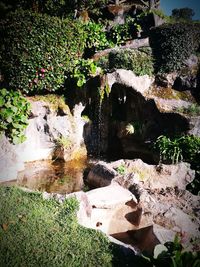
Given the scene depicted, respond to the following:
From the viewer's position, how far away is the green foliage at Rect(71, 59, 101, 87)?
12281 mm

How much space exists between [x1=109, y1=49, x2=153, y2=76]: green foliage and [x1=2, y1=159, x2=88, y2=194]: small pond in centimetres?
546

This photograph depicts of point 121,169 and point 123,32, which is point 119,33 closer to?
point 123,32

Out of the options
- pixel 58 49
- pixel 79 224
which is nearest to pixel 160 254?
pixel 79 224

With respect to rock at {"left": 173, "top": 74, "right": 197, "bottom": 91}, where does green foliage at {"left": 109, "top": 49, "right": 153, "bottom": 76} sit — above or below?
above

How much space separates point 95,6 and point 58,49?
266 inches

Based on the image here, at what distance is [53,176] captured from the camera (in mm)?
10312

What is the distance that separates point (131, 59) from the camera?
1324 centimetres

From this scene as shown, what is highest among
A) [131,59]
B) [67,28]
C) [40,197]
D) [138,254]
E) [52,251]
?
[67,28]

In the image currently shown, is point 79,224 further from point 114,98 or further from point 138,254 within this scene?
point 114,98

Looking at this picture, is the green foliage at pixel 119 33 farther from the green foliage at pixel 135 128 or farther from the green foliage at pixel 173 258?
the green foliage at pixel 173 258

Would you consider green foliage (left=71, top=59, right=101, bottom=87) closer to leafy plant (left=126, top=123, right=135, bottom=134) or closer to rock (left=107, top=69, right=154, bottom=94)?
rock (left=107, top=69, right=154, bottom=94)

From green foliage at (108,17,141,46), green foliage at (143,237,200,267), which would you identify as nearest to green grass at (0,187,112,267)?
green foliage at (143,237,200,267)

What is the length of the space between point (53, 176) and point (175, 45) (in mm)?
9922

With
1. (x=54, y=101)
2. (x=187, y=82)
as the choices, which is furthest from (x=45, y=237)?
(x=187, y=82)
